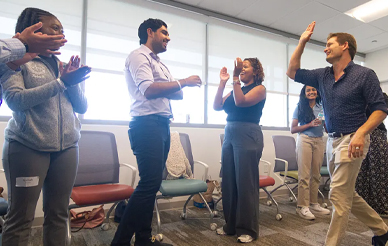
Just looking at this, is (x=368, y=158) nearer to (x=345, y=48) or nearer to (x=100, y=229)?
(x=345, y=48)

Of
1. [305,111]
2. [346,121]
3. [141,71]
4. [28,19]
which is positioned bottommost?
[346,121]

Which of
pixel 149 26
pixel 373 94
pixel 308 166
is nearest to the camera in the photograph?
pixel 373 94

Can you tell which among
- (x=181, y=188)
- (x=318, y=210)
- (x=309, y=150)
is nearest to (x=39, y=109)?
(x=181, y=188)

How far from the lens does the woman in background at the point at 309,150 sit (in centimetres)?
298

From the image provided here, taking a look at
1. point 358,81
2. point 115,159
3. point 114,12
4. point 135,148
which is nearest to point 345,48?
point 358,81

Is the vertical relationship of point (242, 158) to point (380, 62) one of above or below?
below

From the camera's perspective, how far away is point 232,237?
2.21 metres

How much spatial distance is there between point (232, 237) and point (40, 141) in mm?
1671

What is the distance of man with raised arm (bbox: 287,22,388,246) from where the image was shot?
5.23ft

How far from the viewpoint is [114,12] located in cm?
341

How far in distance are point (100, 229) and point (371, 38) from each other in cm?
550

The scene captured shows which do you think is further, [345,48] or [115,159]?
[115,159]

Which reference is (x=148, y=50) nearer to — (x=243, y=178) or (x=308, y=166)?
(x=243, y=178)

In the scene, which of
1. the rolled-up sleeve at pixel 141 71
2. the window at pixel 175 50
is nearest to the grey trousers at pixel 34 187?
the rolled-up sleeve at pixel 141 71
